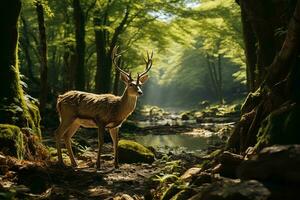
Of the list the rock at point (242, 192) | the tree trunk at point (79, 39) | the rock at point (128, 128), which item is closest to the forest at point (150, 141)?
the rock at point (242, 192)

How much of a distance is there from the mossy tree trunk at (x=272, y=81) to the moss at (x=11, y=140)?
4069 mm

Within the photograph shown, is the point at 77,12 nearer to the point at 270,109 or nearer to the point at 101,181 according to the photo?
the point at 101,181

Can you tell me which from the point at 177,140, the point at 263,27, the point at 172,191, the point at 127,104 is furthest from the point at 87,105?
the point at 177,140

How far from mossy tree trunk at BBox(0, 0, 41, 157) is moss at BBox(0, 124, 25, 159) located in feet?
0.05

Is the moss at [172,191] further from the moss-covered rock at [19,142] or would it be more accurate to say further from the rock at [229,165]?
the moss-covered rock at [19,142]

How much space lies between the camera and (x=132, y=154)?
41.7 ft

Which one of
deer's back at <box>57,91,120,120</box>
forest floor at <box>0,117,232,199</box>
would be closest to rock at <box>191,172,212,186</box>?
forest floor at <box>0,117,232,199</box>

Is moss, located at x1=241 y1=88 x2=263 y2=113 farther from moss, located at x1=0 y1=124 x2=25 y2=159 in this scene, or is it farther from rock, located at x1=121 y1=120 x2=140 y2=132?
rock, located at x1=121 y1=120 x2=140 y2=132

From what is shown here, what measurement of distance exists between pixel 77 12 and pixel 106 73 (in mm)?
4968

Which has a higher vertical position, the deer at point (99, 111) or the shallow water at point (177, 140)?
the deer at point (99, 111)

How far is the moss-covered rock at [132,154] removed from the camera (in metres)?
12.6

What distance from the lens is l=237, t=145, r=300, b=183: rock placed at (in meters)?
4.61

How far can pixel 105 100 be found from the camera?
11.8 meters

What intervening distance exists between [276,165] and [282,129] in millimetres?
1672
